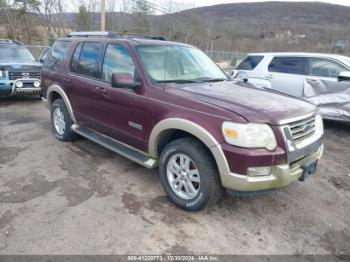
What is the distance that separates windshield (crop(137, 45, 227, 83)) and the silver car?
88.6 inches

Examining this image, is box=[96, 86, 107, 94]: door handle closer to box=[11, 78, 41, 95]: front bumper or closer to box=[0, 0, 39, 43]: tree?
box=[11, 78, 41, 95]: front bumper

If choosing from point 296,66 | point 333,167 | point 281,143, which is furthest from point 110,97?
point 296,66

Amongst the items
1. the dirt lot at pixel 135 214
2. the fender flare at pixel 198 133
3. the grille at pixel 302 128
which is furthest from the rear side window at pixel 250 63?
the fender flare at pixel 198 133

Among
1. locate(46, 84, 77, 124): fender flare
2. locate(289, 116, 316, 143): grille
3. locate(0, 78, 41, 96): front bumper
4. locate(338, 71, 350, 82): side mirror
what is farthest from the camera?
locate(0, 78, 41, 96): front bumper

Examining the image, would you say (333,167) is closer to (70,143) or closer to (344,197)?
(344,197)

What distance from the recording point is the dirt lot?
2930 mm

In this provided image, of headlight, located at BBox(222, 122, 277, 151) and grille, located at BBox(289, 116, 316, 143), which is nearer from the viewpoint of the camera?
headlight, located at BBox(222, 122, 277, 151)

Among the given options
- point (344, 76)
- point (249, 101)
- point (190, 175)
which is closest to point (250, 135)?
point (249, 101)

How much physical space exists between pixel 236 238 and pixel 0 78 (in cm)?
753

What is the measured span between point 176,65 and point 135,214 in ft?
6.47

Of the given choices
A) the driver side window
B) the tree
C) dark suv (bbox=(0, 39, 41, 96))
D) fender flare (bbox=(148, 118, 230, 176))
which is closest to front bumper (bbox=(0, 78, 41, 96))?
dark suv (bbox=(0, 39, 41, 96))

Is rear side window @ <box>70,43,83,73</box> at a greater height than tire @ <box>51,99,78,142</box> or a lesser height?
greater

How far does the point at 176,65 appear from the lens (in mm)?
4176

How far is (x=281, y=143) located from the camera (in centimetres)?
301
